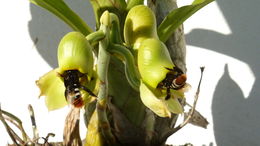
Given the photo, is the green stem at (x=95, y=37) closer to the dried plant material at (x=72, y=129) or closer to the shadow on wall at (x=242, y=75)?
the dried plant material at (x=72, y=129)

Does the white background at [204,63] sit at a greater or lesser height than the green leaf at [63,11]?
lesser

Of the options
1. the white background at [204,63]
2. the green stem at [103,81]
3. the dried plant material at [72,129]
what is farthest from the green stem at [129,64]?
the white background at [204,63]

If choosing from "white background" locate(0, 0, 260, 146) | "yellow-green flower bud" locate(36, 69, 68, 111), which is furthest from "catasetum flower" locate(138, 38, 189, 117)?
"white background" locate(0, 0, 260, 146)

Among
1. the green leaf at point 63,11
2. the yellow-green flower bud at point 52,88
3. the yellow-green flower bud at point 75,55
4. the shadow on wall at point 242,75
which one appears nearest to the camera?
the yellow-green flower bud at point 75,55

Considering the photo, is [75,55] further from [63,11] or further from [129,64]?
[63,11]

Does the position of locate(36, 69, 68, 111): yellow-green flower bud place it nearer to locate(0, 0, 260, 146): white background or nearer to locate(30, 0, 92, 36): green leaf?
locate(30, 0, 92, 36): green leaf

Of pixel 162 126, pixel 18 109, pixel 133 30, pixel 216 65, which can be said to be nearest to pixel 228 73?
pixel 216 65

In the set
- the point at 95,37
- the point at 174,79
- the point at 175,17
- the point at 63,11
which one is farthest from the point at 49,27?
the point at 174,79

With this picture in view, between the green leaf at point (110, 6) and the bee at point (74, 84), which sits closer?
the bee at point (74, 84)
